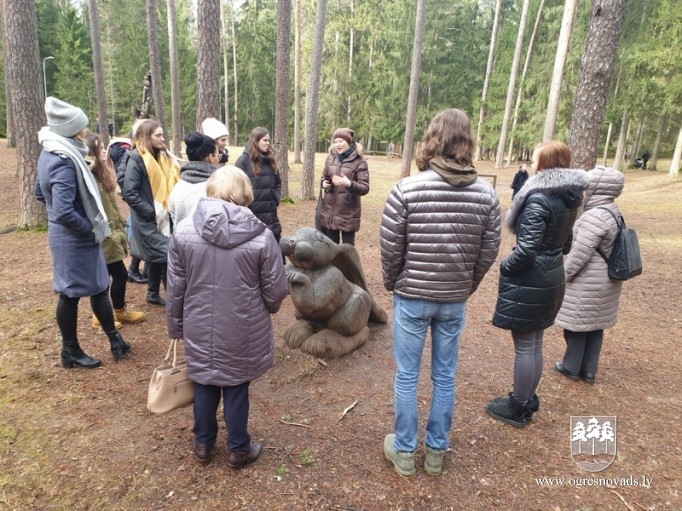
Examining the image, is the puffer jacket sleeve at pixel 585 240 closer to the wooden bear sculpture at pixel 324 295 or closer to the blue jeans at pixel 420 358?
the blue jeans at pixel 420 358

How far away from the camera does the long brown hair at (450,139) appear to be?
2238mm

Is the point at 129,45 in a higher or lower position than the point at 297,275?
higher

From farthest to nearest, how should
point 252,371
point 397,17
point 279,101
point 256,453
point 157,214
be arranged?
point 397,17 < point 279,101 < point 157,214 < point 256,453 < point 252,371

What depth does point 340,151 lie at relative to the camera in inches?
203

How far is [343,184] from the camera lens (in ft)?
16.6

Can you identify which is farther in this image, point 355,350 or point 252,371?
point 355,350

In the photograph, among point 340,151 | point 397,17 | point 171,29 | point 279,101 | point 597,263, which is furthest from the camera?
point 397,17

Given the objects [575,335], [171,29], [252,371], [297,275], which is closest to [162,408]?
[252,371]

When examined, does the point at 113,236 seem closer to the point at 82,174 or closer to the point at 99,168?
the point at 99,168

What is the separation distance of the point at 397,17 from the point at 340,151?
28890mm

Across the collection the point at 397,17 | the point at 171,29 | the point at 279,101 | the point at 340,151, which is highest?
the point at 397,17

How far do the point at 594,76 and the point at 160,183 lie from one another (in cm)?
624

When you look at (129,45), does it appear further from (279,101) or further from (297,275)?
(297,275)

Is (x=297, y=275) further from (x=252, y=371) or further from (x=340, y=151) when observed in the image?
(x=340, y=151)
